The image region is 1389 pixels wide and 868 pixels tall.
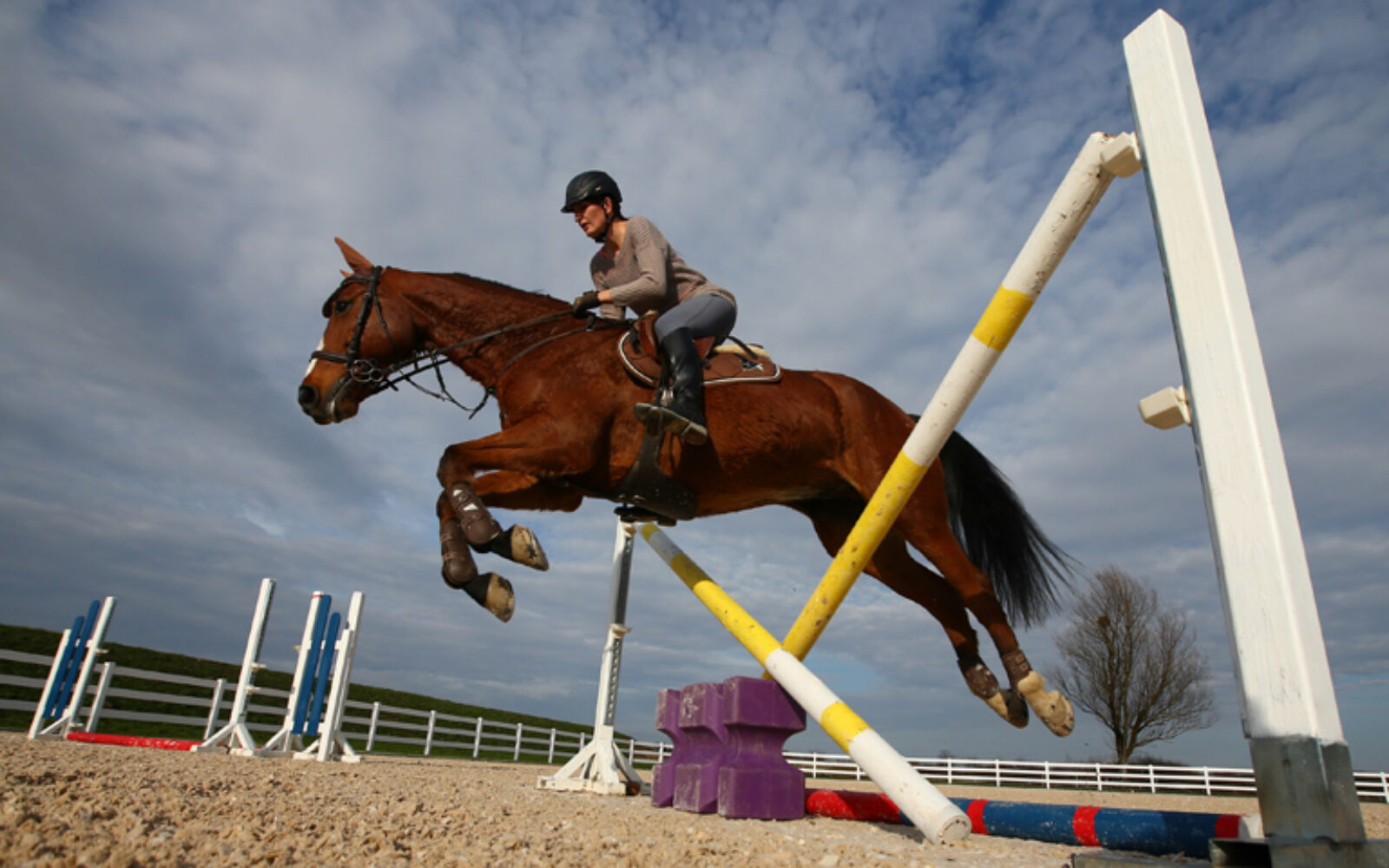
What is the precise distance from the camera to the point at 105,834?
4.90 ft

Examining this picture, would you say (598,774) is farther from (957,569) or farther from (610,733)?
(957,569)

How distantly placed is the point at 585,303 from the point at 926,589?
101 inches

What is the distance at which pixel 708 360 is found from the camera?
396cm

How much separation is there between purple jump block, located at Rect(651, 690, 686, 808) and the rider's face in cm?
252

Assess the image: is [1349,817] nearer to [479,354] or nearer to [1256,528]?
[1256,528]

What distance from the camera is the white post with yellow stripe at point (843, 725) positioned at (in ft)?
7.25

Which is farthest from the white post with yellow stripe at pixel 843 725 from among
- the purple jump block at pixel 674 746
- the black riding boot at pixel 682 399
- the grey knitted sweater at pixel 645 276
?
the grey knitted sweater at pixel 645 276

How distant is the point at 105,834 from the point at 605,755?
132 inches

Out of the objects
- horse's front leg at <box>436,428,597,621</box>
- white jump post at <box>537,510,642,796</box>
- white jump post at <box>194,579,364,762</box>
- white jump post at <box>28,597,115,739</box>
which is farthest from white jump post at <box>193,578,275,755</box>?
horse's front leg at <box>436,428,597,621</box>

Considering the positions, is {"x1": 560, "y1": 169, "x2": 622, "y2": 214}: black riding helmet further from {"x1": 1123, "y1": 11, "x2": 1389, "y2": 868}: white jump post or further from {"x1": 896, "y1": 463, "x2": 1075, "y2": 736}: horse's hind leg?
{"x1": 1123, "y1": 11, "x2": 1389, "y2": 868}: white jump post

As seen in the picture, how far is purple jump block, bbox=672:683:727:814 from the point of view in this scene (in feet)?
10.1

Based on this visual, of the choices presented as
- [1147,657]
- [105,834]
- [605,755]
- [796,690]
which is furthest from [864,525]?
[1147,657]

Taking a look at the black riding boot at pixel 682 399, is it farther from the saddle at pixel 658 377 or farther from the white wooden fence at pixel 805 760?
the white wooden fence at pixel 805 760

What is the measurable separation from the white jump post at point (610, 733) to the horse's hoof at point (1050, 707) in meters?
2.28
